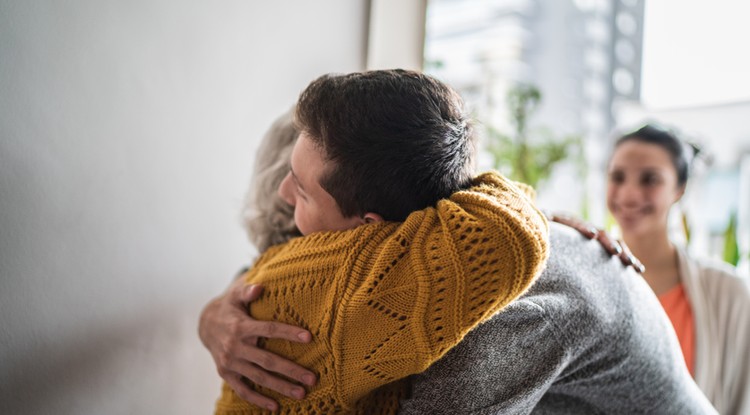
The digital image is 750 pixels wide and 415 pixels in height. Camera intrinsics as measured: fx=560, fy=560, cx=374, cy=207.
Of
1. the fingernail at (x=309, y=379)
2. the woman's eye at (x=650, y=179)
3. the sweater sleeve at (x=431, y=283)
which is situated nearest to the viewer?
the sweater sleeve at (x=431, y=283)

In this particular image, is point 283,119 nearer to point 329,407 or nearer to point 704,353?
point 329,407

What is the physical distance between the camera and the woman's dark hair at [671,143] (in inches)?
75.4

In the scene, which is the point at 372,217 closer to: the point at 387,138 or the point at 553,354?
the point at 387,138

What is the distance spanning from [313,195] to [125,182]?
0.59m

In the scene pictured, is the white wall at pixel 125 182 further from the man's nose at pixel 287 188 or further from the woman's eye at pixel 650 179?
the woman's eye at pixel 650 179

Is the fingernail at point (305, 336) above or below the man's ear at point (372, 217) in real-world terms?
below

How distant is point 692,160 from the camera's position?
2.01 m

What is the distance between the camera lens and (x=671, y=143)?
1.92 meters

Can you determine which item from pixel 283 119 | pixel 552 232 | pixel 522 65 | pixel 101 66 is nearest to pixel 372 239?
pixel 552 232

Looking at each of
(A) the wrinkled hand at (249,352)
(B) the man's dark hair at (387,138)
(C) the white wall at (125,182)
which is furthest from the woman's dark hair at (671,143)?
(A) the wrinkled hand at (249,352)

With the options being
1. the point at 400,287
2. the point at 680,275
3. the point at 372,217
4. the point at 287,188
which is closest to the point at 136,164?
the point at 287,188

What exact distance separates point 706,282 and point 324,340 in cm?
148

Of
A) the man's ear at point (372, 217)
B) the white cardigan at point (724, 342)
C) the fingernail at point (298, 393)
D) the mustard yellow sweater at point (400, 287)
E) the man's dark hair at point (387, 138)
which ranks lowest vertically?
the white cardigan at point (724, 342)

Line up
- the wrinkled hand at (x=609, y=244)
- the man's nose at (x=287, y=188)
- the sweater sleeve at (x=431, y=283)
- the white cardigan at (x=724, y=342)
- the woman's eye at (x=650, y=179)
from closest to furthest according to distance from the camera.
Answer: the sweater sleeve at (x=431, y=283) < the man's nose at (x=287, y=188) < the wrinkled hand at (x=609, y=244) < the white cardigan at (x=724, y=342) < the woman's eye at (x=650, y=179)
